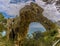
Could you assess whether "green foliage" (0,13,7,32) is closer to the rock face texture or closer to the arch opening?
the rock face texture

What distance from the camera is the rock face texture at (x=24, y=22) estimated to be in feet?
8.48

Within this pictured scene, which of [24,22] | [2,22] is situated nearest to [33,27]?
[24,22]

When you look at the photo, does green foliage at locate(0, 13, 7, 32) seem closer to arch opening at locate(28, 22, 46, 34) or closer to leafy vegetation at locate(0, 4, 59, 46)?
leafy vegetation at locate(0, 4, 59, 46)

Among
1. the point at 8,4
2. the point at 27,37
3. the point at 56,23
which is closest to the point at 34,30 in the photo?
the point at 27,37

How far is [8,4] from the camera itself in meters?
2.64

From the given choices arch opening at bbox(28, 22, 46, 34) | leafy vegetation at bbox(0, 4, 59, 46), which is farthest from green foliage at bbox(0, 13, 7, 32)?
arch opening at bbox(28, 22, 46, 34)

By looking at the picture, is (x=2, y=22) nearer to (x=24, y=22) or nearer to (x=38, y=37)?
(x=24, y=22)

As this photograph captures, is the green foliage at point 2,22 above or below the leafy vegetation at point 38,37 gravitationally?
above

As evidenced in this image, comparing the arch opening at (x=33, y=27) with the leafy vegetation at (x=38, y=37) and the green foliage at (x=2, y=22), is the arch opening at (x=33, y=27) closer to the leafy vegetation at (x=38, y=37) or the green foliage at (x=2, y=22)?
the leafy vegetation at (x=38, y=37)

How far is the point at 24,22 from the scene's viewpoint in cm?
259

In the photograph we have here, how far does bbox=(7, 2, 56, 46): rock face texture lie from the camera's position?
8.48 feet

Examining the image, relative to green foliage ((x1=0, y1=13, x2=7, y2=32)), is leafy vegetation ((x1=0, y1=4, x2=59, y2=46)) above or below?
below

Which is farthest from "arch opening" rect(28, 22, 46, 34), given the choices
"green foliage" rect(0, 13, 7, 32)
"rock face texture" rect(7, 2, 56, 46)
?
"green foliage" rect(0, 13, 7, 32)

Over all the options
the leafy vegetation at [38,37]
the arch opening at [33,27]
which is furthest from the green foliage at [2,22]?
the arch opening at [33,27]
